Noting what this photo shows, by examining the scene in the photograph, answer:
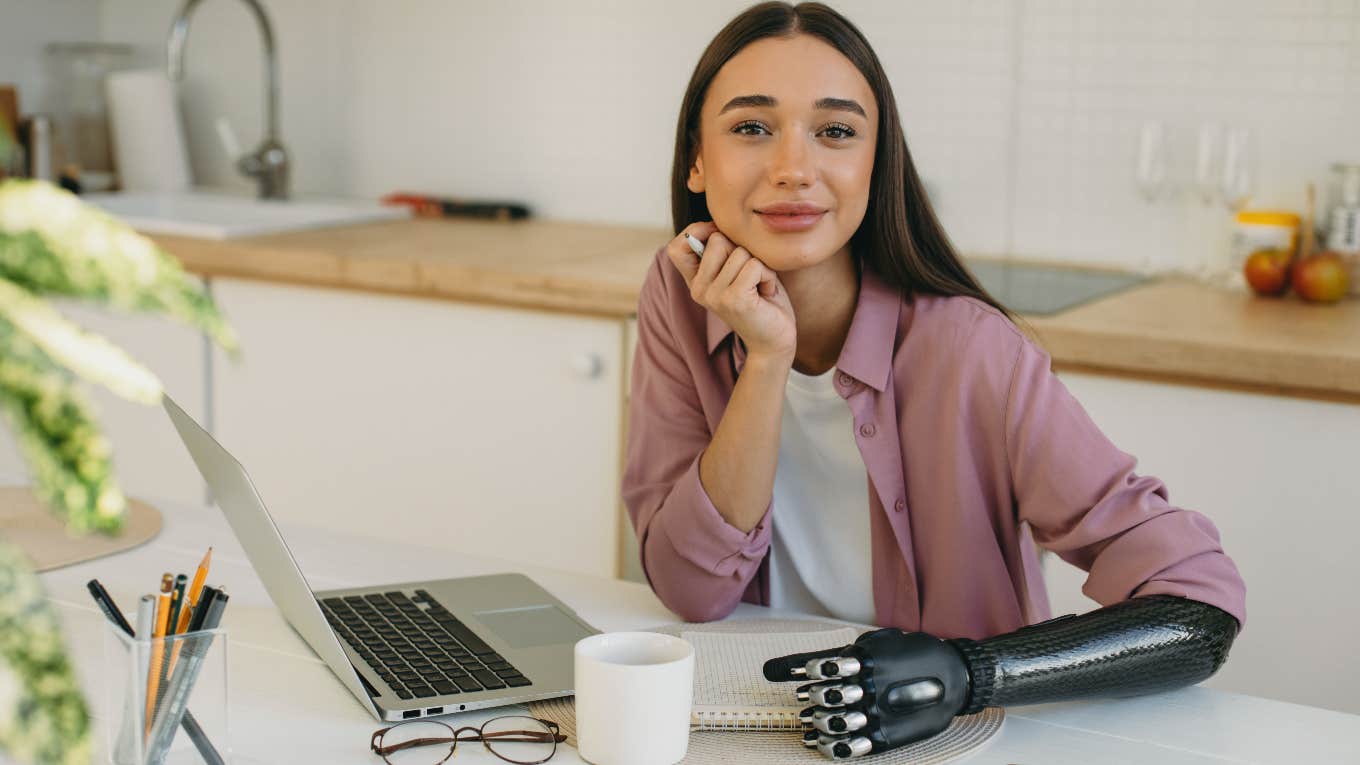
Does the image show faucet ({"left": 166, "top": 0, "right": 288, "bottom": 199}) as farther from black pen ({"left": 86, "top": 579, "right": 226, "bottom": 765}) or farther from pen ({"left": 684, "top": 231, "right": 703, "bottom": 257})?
black pen ({"left": 86, "top": 579, "right": 226, "bottom": 765})

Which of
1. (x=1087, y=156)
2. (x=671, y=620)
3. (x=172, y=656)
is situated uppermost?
(x=1087, y=156)

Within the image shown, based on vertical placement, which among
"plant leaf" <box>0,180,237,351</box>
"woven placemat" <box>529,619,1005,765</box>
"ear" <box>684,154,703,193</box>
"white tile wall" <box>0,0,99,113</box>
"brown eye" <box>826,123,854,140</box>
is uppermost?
"white tile wall" <box>0,0,99,113</box>

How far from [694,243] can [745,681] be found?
460 mm

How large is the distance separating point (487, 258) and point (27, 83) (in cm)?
142

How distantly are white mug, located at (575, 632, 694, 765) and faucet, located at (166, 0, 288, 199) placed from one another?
244 centimetres

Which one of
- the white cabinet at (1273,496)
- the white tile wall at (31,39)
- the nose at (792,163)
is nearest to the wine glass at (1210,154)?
the white cabinet at (1273,496)

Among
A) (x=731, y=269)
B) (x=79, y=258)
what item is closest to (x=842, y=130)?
(x=731, y=269)

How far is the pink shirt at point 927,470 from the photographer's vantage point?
1.25 meters

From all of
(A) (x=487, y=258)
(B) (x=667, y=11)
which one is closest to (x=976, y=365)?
(A) (x=487, y=258)

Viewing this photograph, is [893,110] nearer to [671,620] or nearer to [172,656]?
[671,620]

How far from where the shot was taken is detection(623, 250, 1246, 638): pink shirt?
1254mm

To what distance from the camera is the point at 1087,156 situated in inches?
99.1

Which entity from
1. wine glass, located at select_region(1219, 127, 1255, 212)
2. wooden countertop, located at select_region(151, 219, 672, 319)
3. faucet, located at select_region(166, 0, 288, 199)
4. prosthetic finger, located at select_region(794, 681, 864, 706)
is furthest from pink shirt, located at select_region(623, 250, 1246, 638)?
faucet, located at select_region(166, 0, 288, 199)

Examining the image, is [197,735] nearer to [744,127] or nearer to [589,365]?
[744,127]
